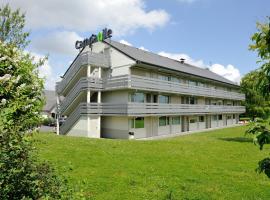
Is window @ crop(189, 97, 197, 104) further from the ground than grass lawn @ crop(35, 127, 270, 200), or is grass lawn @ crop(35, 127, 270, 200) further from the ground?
window @ crop(189, 97, 197, 104)

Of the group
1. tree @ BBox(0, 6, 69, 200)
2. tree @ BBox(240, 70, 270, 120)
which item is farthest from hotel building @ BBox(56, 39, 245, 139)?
tree @ BBox(0, 6, 69, 200)

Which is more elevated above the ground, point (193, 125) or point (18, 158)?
point (18, 158)

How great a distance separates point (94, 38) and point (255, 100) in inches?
896

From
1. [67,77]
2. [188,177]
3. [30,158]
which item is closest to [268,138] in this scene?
[30,158]

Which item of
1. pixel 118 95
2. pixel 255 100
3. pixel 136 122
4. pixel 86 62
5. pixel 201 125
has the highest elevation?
pixel 86 62

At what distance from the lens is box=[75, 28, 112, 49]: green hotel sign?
28794 mm

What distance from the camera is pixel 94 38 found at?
30.9 m

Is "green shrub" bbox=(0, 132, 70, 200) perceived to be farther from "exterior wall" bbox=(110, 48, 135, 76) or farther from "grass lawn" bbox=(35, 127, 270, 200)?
"exterior wall" bbox=(110, 48, 135, 76)

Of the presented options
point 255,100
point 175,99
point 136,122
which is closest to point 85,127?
point 136,122

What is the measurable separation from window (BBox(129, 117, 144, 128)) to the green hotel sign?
10.3m

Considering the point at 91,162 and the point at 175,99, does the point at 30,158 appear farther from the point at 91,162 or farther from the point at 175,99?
the point at 175,99

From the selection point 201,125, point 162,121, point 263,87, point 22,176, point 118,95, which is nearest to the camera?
point 263,87

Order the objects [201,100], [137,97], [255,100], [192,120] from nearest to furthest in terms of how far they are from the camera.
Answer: [137,97] → [255,100] → [192,120] → [201,100]

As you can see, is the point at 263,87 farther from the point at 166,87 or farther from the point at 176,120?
the point at 176,120
